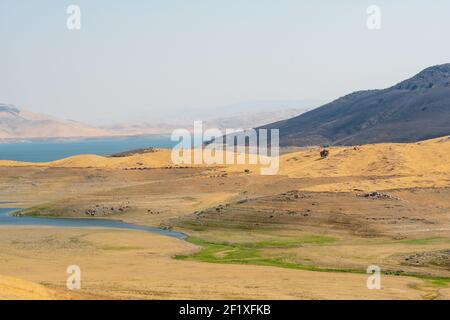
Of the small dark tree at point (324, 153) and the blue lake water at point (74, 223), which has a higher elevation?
the small dark tree at point (324, 153)

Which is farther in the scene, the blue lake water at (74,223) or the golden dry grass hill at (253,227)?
the blue lake water at (74,223)

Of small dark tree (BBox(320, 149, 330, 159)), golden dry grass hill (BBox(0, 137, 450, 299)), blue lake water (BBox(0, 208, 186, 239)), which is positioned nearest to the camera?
golden dry grass hill (BBox(0, 137, 450, 299))

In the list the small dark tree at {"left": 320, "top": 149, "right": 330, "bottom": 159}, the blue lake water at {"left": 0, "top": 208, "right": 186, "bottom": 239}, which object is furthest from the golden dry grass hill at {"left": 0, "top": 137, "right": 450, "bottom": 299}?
the blue lake water at {"left": 0, "top": 208, "right": 186, "bottom": 239}

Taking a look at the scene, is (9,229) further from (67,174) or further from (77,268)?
(67,174)

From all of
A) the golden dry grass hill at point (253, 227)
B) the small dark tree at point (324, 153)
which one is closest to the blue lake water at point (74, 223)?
the golden dry grass hill at point (253, 227)

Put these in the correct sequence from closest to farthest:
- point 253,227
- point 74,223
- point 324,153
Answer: point 253,227, point 74,223, point 324,153

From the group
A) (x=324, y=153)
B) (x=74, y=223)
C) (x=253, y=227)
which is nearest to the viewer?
(x=253, y=227)

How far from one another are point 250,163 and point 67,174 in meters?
27.8

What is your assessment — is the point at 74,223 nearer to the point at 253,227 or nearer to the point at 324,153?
the point at 253,227

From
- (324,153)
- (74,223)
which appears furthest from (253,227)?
(324,153)

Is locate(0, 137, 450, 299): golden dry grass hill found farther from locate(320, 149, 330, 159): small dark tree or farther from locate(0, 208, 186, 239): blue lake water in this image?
locate(0, 208, 186, 239): blue lake water

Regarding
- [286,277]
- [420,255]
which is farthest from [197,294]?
[420,255]

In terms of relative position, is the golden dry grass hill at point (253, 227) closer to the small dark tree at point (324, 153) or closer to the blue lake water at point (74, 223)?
the small dark tree at point (324, 153)

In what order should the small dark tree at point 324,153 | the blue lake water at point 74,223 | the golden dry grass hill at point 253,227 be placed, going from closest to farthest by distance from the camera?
1. the golden dry grass hill at point 253,227
2. the blue lake water at point 74,223
3. the small dark tree at point 324,153
